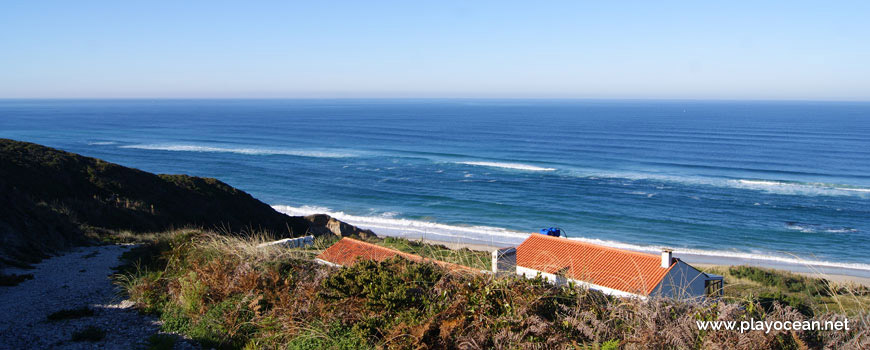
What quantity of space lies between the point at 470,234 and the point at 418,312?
1178 inches

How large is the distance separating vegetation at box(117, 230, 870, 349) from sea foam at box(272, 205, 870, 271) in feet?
72.1

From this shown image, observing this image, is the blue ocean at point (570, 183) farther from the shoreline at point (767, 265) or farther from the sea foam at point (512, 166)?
the shoreline at point (767, 265)

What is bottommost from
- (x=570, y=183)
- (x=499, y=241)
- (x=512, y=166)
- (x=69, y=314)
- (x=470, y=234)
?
(x=470, y=234)

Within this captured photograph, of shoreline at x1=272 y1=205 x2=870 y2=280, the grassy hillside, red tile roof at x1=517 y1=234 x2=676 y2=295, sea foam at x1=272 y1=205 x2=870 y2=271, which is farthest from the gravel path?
sea foam at x1=272 y1=205 x2=870 y2=271

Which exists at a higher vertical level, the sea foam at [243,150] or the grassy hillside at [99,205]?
the grassy hillside at [99,205]

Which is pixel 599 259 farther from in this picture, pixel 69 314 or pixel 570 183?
pixel 570 183

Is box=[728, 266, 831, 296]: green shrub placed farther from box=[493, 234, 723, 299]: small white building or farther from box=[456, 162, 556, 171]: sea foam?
box=[456, 162, 556, 171]: sea foam

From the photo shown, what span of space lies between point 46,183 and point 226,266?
74.0ft

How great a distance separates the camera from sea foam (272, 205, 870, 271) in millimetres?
30234

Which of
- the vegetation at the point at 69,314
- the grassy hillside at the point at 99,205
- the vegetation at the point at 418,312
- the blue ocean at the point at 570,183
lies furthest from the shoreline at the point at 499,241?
the vegetation at the point at 69,314

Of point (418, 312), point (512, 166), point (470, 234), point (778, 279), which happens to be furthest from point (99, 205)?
→ point (512, 166)

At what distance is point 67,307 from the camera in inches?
332

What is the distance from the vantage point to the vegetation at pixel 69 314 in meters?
7.77

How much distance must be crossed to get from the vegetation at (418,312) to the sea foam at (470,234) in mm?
21972
